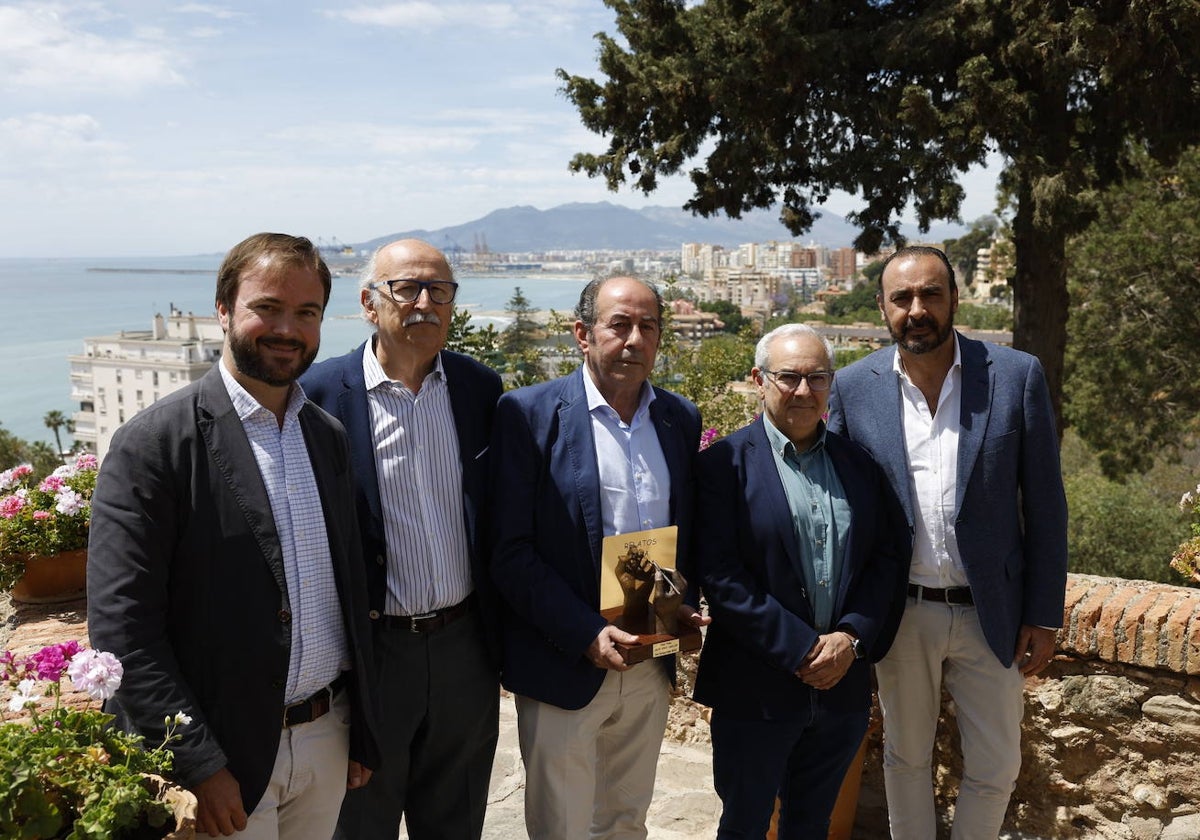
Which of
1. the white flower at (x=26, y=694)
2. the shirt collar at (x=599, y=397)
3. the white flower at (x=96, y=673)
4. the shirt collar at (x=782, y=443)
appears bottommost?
the white flower at (x=26, y=694)

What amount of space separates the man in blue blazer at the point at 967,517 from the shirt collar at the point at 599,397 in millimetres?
688

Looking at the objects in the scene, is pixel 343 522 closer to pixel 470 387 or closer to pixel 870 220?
pixel 470 387

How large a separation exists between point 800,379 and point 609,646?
3.05 feet

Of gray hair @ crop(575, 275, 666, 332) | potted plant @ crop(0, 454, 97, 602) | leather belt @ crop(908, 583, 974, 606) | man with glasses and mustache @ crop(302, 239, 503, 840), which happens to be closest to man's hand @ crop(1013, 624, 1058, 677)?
leather belt @ crop(908, 583, 974, 606)

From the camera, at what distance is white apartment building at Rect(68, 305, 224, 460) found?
86.8 meters

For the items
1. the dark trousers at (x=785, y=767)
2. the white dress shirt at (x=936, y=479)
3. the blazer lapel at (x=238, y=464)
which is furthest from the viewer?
the white dress shirt at (x=936, y=479)

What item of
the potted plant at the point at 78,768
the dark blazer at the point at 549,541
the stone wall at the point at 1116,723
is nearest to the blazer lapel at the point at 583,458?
the dark blazer at the point at 549,541

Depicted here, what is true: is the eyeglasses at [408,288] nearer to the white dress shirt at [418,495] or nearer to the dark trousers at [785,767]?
the white dress shirt at [418,495]

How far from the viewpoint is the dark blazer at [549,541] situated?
2584 mm

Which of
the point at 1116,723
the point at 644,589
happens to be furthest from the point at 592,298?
the point at 1116,723

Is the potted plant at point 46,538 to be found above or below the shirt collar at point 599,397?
below

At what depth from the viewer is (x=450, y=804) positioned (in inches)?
108

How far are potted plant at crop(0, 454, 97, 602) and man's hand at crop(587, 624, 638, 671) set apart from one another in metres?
2.73

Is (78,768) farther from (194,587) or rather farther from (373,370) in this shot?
(373,370)
